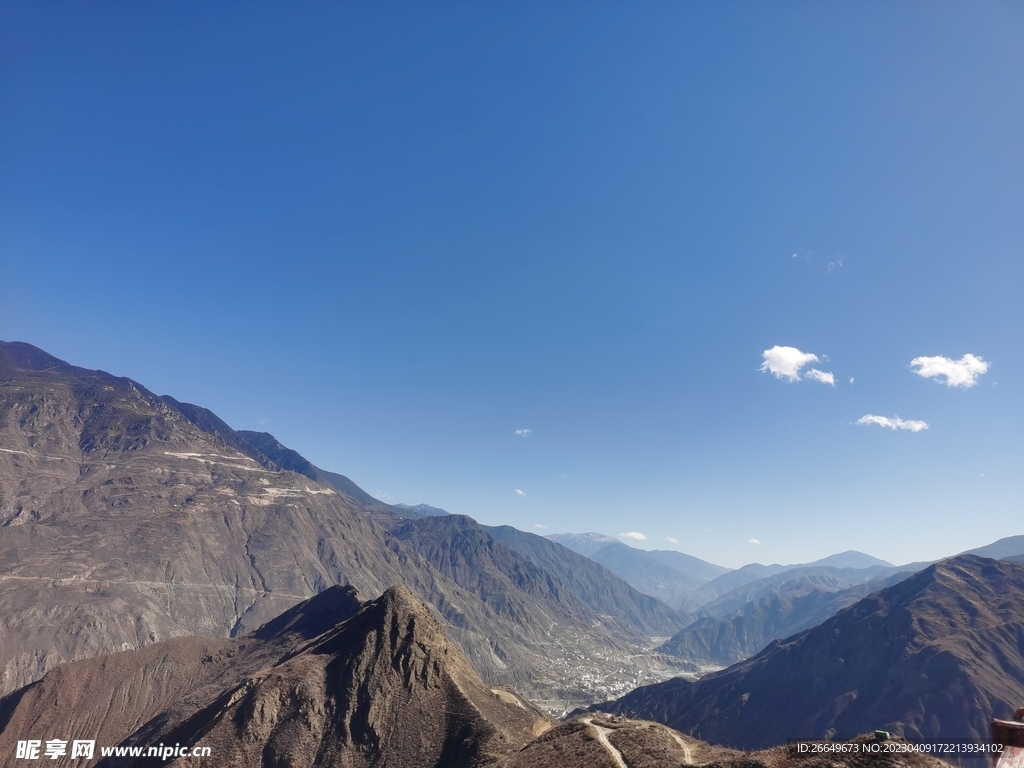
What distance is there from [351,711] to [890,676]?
15816 cm

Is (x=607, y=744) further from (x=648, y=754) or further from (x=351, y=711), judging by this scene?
(x=351, y=711)

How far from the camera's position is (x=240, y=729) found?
64.9 metres

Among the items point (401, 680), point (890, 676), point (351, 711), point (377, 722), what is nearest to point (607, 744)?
point (377, 722)

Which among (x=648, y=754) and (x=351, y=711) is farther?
(x=351, y=711)

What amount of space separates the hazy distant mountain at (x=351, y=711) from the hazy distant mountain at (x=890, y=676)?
117322mm

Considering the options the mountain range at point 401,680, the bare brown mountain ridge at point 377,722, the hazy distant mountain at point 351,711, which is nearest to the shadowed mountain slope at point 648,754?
the bare brown mountain ridge at point 377,722

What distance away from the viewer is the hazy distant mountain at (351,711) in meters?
63.8

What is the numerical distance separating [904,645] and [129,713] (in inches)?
8067

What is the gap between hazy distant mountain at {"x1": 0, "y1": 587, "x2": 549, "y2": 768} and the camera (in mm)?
63750

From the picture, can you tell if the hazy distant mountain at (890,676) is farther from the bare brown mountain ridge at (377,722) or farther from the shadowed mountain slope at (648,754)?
the shadowed mountain slope at (648,754)

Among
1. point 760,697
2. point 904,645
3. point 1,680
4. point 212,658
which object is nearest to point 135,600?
point 1,680

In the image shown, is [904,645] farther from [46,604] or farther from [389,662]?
[46,604]

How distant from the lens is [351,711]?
69500mm

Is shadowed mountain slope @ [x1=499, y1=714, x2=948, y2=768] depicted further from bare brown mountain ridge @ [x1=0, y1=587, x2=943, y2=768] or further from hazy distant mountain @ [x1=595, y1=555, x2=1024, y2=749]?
hazy distant mountain @ [x1=595, y1=555, x2=1024, y2=749]
